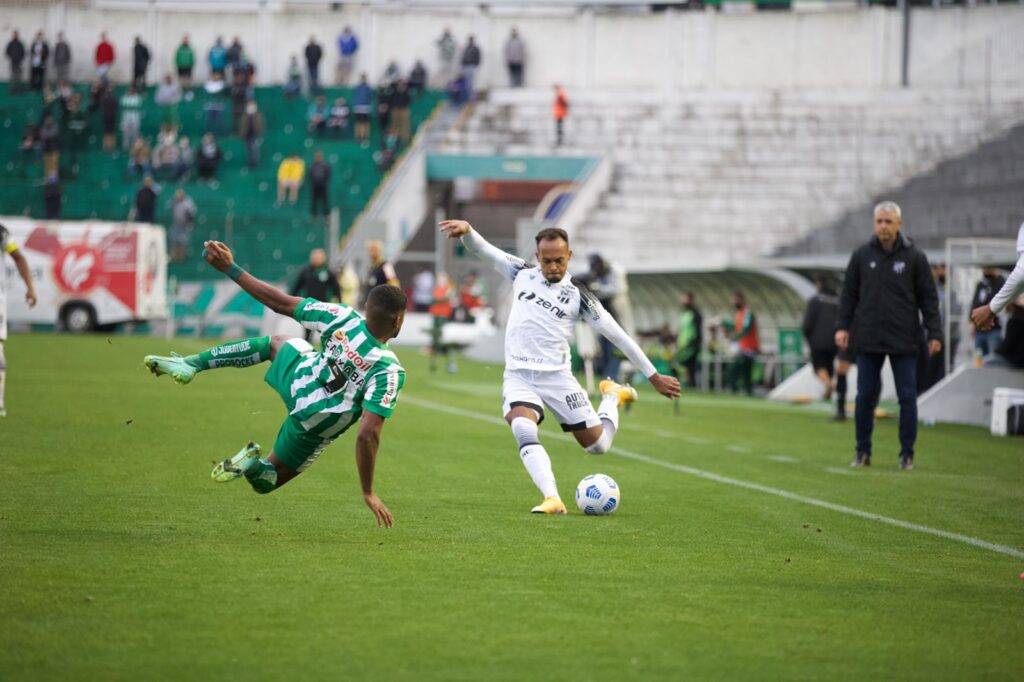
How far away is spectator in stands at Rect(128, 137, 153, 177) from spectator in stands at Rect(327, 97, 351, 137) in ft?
19.2

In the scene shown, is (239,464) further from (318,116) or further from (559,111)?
(318,116)

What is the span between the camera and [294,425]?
30.6 ft

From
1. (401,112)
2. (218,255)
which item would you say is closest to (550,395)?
(218,255)

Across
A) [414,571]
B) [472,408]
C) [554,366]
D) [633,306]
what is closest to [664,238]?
[633,306]

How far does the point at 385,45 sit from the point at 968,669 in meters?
50.7

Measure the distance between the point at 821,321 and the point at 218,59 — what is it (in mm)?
33738

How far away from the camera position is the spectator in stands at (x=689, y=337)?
2738cm

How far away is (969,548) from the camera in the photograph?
9.75 metres

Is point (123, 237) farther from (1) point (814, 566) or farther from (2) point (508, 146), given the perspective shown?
(1) point (814, 566)

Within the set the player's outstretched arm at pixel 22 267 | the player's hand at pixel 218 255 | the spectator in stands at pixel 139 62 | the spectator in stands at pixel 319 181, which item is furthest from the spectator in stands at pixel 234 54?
the player's hand at pixel 218 255

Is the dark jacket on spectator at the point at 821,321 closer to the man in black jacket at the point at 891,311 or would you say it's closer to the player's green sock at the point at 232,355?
the man in black jacket at the point at 891,311

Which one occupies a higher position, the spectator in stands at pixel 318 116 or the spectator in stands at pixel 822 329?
the spectator in stands at pixel 318 116

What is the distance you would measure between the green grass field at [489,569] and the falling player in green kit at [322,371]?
0.45m

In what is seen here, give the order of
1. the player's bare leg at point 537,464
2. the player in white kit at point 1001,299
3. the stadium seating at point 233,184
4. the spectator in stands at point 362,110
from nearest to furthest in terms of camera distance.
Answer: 1. the player in white kit at point 1001,299
2. the player's bare leg at point 537,464
3. the stadium seating at point 233,184
4. the spectator in stands at point 362,110
